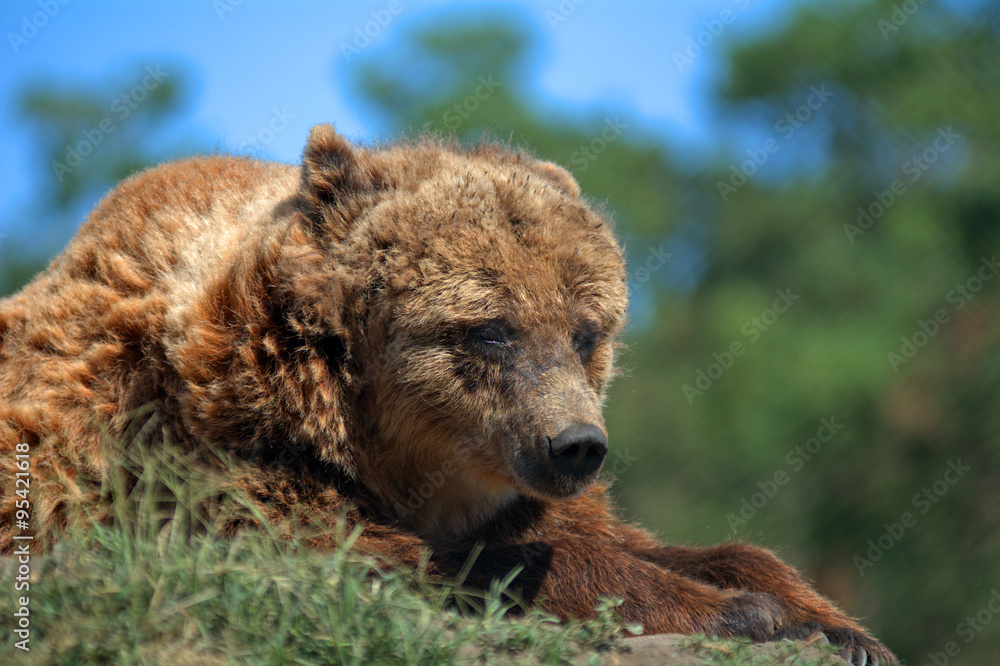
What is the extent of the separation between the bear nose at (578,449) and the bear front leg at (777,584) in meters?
1.09

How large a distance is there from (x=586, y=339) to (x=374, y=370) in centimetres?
112

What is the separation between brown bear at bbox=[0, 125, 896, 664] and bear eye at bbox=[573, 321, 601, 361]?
0.01m

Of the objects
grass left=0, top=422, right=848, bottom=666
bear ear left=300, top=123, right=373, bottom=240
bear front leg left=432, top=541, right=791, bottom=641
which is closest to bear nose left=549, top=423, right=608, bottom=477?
bear front leg left=432, top=541, right=791, bottom=641

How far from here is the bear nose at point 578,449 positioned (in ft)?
14.5

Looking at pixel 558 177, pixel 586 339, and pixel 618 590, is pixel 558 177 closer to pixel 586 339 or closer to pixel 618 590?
pixel 586 339

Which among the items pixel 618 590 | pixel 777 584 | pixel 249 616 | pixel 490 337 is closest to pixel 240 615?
pixel 249 616

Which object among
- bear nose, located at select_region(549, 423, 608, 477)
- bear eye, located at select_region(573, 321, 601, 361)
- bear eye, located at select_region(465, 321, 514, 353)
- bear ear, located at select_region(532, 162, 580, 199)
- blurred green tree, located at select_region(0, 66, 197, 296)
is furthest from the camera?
blurred green tree, located at select_region(0, 66, 197, 296)

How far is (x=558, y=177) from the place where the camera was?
224 inches

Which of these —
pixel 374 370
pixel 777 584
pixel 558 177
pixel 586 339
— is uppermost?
pixel 558 177

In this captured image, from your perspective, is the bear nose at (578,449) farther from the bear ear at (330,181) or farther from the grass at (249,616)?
the bear ear at (330,181)

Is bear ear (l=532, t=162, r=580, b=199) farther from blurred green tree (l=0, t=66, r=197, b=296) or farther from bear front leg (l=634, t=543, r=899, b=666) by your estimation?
blurred green tree (l=0, t=66, r=197, b=296)

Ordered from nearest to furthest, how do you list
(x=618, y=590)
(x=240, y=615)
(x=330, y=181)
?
(x=240, y=615) → (x=618, y=590) → (x=330, y=181)

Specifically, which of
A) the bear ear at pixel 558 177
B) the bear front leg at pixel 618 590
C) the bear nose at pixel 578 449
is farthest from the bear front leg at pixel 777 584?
the bear ear at pixel 558 177

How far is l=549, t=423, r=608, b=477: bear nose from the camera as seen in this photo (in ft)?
14.5
